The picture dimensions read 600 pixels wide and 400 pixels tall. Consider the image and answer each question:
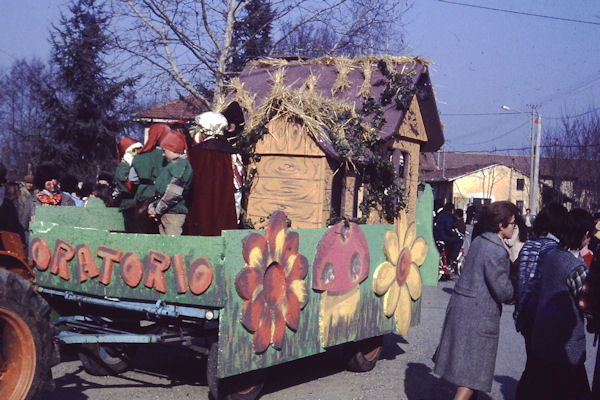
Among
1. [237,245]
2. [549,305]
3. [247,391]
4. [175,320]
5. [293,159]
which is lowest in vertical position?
[247,391]

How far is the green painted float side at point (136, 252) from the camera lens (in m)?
5.31

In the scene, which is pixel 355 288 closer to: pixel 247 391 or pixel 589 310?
pixel 247 391

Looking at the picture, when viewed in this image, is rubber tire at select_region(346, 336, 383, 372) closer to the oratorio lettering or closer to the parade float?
the parade float

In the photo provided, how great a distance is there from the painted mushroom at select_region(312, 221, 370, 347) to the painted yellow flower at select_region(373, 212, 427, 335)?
0.38 m

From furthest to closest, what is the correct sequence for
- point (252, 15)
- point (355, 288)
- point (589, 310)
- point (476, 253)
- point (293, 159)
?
point (252, 15), point (293, 159), point (355, 288), point (476, 253), point (589, 310)

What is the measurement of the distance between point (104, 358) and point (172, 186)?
1.85 meters

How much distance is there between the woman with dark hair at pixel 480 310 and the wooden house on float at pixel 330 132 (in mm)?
3355

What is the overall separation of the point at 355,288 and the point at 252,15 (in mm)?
12303

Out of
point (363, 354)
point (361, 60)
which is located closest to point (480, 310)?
point (363, 354)

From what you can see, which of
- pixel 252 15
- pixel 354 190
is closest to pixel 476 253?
pixel 354 190

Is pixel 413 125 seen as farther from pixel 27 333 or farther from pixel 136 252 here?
pixel 27 333

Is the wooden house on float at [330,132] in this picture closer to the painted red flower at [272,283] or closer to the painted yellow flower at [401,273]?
the painted yellow flower at [401,273]

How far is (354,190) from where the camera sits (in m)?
9.81

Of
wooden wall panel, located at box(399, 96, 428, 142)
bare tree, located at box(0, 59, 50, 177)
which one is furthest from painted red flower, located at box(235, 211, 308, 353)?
bare tree, located at box(0, 59, 50, 177)
